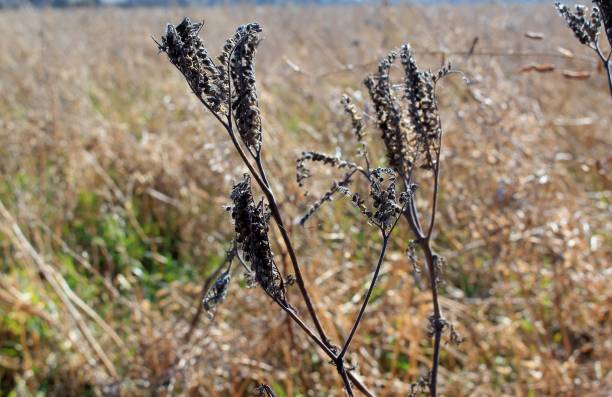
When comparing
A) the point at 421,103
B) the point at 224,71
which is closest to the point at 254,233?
the point at 224,71

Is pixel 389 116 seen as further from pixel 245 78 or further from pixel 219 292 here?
pixel 219 292

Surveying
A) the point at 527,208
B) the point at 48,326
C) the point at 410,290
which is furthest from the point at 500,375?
the point at 48,326

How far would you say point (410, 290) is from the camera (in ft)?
7.61

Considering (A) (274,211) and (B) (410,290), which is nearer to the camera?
(A) (274,211)

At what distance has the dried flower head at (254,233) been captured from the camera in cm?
79

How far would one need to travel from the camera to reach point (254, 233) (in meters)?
0.80

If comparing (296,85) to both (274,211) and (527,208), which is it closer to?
(527,208)

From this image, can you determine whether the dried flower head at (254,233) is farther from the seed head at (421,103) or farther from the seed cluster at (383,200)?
the seed head at (421,103)

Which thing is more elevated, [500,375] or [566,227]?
[566,227]

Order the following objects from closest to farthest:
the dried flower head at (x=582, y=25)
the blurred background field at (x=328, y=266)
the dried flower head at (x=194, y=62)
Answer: the dried flower head at (x=194, y=62)
the dried flower head at (x=582, y=25)
the blurred background field at (x=328, y=266)

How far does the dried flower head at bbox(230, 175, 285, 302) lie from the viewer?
792 millimetres

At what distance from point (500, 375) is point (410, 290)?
452 mm

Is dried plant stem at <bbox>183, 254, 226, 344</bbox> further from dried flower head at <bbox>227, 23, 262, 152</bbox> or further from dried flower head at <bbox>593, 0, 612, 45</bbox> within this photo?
dried flower head at <bbox>593, 0, 612, 45</bbox>

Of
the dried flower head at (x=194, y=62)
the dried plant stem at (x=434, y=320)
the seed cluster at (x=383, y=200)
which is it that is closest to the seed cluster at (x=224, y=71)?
the dried flower head at (x=194, y=62)
